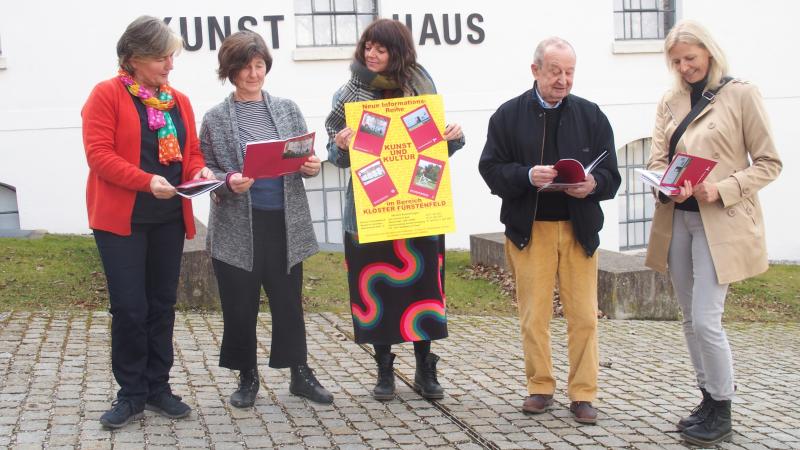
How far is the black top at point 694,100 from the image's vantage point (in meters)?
4.94

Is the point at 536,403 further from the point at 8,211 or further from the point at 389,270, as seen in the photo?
the point at 8,211

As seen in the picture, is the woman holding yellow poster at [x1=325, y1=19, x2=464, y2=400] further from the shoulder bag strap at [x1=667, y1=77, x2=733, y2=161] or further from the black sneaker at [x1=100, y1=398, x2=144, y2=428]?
the black sneaker at [x1=100, y1=398, x2=144, y2=428]

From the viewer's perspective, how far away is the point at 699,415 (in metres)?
5.11

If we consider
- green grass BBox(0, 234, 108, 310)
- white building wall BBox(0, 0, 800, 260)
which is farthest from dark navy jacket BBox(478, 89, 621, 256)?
white building wall BBox(0, 0, 800, 260)

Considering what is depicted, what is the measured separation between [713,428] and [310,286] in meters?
4.72

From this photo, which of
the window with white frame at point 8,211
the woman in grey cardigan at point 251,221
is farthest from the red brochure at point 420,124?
the window with white frame at point 8,211

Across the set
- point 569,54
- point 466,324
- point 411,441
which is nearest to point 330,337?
point 466,324

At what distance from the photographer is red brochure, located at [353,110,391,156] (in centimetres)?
524

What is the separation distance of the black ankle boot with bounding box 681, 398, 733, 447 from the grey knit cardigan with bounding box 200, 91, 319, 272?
2.17 m

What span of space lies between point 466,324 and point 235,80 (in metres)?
3.59

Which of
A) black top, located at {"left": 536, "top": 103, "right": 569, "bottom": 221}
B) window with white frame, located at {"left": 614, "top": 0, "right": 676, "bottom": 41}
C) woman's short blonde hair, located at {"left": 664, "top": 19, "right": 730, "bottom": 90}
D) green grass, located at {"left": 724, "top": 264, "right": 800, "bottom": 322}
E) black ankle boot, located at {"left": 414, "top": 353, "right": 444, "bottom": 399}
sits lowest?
green grass, located at {"left": 724, "top": 264, "right": 800, "bottom": 322}

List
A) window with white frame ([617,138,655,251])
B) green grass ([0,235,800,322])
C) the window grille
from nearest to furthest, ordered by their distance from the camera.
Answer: green grass ([0,235,800,322]) → the window grille → window with white frame ([617,138,655,251])

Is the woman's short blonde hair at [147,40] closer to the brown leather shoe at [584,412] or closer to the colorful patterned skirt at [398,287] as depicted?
the colorful patterned skirt at [398,287]

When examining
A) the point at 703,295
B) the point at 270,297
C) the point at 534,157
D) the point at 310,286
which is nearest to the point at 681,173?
the point at 703,295
